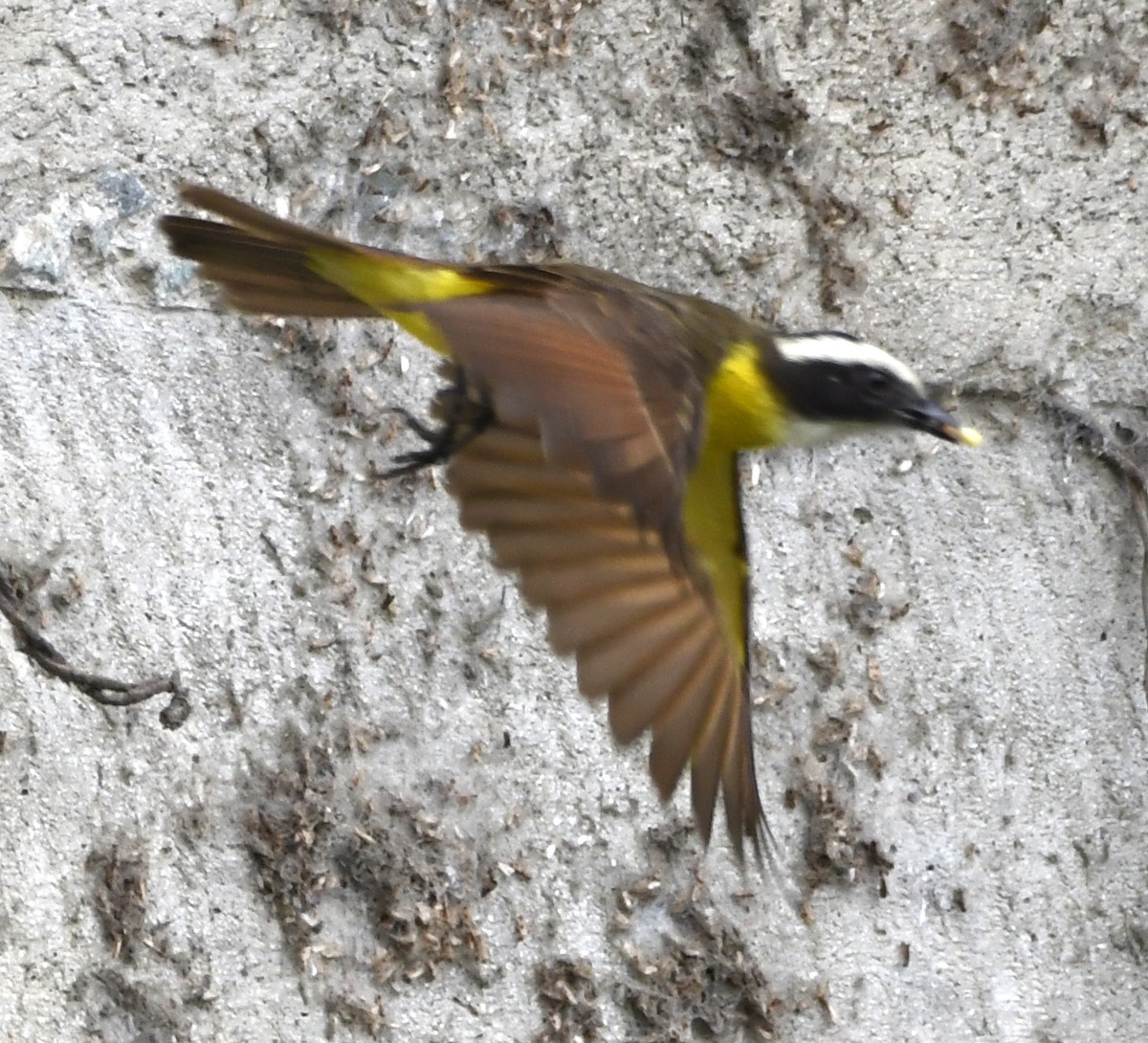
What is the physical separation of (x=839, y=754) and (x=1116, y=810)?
350 mm

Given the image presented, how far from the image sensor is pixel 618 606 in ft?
5.78

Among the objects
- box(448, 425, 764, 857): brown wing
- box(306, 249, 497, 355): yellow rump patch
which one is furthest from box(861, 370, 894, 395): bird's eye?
box(306, 249, 497, 355): yellow rump patch

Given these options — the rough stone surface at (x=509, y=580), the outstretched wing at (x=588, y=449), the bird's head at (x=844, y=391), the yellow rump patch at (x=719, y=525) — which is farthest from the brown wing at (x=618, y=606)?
the rough stone surface at (x=509, y=580)

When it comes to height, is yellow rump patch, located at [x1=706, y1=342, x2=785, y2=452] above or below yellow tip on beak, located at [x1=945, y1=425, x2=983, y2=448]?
above

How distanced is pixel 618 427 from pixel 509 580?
0.63 m

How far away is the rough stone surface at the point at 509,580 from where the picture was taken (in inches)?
84.0

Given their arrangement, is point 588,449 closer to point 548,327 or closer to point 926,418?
point 548,327

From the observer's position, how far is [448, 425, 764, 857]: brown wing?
171 cm

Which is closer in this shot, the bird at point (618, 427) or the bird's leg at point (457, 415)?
the bird at point (618, 427)

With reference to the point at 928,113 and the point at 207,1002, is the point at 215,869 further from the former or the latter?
the point at 928,113

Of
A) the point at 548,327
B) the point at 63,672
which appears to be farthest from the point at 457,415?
the point at 63,672

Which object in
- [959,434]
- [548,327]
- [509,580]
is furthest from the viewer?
[509,580]

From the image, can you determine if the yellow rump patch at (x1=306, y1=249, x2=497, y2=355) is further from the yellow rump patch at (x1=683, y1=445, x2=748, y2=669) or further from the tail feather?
the yellow rump patch at (x1=683, y1=445, x2=748, y2=669)

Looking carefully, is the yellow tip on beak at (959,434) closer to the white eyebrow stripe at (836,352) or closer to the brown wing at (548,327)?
the white eyebrow stripe at (836,352)
